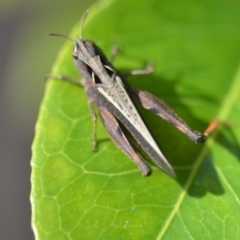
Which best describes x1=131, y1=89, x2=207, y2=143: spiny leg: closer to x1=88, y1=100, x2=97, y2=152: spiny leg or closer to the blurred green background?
x1=88, y1=100, x2=97, y2=152: spiny leg

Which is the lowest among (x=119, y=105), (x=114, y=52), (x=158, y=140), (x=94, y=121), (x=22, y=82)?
(x=22, y=82)

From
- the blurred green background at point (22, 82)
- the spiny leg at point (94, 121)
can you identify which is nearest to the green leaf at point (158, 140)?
the spiny leg at point (94, 121)

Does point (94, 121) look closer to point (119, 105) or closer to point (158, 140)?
point (119, 105)

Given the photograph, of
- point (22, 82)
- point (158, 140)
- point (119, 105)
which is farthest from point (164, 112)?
point (22, 82)

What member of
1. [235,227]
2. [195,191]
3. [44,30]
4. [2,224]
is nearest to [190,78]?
[195,191]

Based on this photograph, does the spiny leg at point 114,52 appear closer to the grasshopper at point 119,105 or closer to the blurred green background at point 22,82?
the grasshopper at point 119,105

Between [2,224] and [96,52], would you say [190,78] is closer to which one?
[96,52]

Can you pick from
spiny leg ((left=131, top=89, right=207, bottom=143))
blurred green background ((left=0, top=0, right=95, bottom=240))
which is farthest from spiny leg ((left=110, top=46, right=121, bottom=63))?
blurred green background ((left=0, top=0, right=95, bottom=240))
